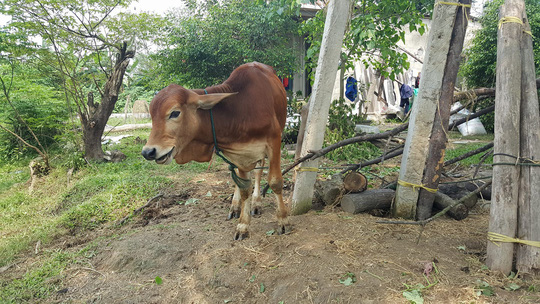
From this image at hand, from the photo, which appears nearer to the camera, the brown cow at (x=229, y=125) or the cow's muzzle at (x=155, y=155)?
the cow's muzzle at (x=155, y=155)

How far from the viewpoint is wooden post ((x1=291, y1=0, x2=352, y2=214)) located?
3545 millimetres

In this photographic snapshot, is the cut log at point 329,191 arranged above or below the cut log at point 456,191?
below

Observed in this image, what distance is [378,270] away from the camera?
2596 millimetres

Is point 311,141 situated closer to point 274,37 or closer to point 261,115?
point 261,115

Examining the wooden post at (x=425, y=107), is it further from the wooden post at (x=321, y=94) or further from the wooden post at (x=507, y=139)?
the wooden post at (x=321, y=94)

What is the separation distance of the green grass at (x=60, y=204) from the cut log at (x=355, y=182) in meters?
2.86

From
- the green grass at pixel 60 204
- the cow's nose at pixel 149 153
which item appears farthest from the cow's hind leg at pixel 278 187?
the green grass at pixel 60 204

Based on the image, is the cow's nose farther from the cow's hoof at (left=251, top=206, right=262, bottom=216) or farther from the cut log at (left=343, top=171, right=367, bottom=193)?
the cut log at (left=343, top=171, right=367, bottom=193)

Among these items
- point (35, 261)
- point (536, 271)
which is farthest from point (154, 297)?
point (536, 271)

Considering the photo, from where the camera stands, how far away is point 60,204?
17.3 ft

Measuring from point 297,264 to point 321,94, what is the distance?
5.82ft

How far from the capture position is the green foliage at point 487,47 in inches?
359

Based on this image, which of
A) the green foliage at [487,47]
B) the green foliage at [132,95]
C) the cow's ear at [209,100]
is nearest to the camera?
the cow's ear at [209,100]

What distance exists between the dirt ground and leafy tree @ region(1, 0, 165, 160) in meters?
4.25
